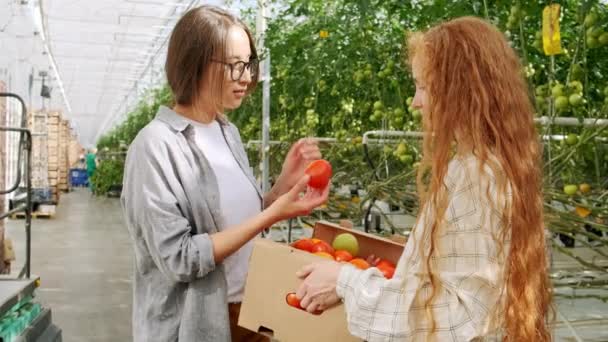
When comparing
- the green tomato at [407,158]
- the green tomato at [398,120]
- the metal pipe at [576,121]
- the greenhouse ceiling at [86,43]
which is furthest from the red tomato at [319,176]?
the greenhouse ceiling at [86,43]

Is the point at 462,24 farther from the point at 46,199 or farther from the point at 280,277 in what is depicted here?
the point at 46,199

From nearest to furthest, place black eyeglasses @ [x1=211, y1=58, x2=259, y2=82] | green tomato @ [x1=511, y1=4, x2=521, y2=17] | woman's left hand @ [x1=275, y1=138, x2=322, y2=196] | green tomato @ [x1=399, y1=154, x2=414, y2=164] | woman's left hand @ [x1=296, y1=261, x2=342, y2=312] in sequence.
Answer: woman's left hand @ [x1=296, y1=261, x2=342, y2=312], black eyeglasses @ [x1=211, y1=58, x2=259, y2=82], woman's left hand @ [x1=275, y1=138, x2=322, y2=196], green tomato @ [x1=511, y1=4, x2=521, y2=17], green tomato @ [x1=399, y1=154, x2=414, y2=164]

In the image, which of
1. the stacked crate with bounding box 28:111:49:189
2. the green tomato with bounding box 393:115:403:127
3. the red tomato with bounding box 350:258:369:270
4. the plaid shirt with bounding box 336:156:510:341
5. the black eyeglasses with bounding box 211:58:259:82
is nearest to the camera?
the plaid shirt with bounding box 336:156:510:341

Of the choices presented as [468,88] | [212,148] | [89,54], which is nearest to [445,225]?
[468,88]

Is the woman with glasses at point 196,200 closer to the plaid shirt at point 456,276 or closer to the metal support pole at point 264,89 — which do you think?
the plaid shirt at point 456,276

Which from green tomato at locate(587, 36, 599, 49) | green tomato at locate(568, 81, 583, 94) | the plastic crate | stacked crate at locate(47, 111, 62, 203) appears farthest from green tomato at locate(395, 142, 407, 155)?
the plastic crate

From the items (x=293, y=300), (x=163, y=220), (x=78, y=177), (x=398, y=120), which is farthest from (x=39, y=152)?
(x=78, y=177)

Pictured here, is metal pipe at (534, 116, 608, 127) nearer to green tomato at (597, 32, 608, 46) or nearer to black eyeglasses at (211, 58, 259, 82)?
green tomato at (597, 32, 608, 46)

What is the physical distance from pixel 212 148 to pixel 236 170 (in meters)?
0.08

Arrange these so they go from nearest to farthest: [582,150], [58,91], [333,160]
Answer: [582,150]
[333,160]
[58,91]

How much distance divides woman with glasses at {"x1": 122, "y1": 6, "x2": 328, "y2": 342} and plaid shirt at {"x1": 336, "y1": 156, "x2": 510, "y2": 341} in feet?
1.38

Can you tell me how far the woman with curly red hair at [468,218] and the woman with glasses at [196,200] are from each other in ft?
1.23

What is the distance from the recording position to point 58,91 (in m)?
29.1

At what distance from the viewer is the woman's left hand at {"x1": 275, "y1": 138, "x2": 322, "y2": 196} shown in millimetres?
1851
